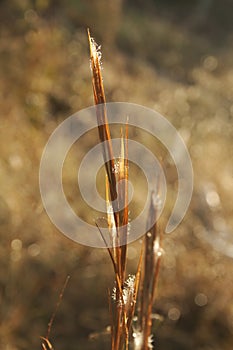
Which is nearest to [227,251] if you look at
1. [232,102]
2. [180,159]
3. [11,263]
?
[180,159]

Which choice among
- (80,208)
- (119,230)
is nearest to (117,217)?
(119,230)

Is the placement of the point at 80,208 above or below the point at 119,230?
above

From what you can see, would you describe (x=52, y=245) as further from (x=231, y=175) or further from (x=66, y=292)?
(x=231, y=175)

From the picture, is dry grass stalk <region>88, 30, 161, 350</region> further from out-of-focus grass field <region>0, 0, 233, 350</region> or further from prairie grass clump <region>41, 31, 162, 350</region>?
out-of-focus grass field <region>0, 0, 233, 350</region>

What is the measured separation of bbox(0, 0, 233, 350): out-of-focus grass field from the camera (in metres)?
1.72

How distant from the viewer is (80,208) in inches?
79.7

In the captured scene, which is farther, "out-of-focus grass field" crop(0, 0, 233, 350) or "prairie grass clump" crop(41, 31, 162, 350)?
"out-of-focus grass field" crop(0, 0, 233, 350)

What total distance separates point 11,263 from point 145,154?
111cm

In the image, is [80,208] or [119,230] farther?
[80,208]

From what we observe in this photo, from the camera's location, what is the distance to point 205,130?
2.52 meters

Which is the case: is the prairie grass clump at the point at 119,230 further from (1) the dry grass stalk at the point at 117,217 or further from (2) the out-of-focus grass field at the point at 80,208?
(2) the out-of-focus grass field at the point at 80,208

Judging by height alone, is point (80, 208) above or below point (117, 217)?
above

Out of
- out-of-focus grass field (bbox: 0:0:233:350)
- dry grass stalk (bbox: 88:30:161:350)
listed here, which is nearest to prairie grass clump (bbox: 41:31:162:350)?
dry grass stalk (bbox: 88:30:161:350)

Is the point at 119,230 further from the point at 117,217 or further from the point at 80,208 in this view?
the point at 80,208
